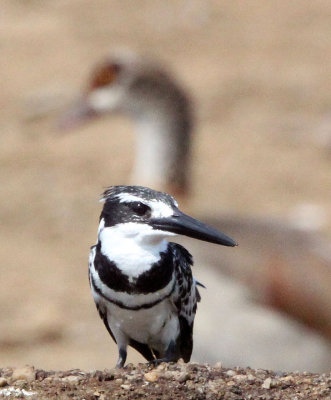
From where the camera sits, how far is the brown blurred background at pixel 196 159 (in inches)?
372

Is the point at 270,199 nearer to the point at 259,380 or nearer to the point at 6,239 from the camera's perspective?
the point at 6,239

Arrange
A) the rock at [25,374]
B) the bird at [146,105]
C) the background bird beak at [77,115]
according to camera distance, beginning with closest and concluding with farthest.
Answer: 1. the rock at [25,374]
2. the bird at [146,105]
3. the background bird beak at [77,115]

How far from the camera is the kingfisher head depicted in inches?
210

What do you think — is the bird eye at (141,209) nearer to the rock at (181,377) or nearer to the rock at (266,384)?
the rock at (181,377)

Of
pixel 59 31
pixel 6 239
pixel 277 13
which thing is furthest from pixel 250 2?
pixel 6 239

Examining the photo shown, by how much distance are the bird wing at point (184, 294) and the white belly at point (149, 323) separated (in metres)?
0.04

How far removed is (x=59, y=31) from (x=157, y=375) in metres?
11.7

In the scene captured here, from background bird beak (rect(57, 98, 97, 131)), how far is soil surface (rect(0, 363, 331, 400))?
738cm

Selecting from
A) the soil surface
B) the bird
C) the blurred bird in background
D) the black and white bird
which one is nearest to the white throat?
the black and white bird

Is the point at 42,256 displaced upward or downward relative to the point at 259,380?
upward

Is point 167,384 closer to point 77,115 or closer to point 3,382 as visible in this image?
point 3,382

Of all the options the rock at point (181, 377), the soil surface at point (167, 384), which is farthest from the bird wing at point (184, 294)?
the rock at point (181, 377)

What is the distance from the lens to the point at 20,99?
14875 millimetres

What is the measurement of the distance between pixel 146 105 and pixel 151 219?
7.09 metres
